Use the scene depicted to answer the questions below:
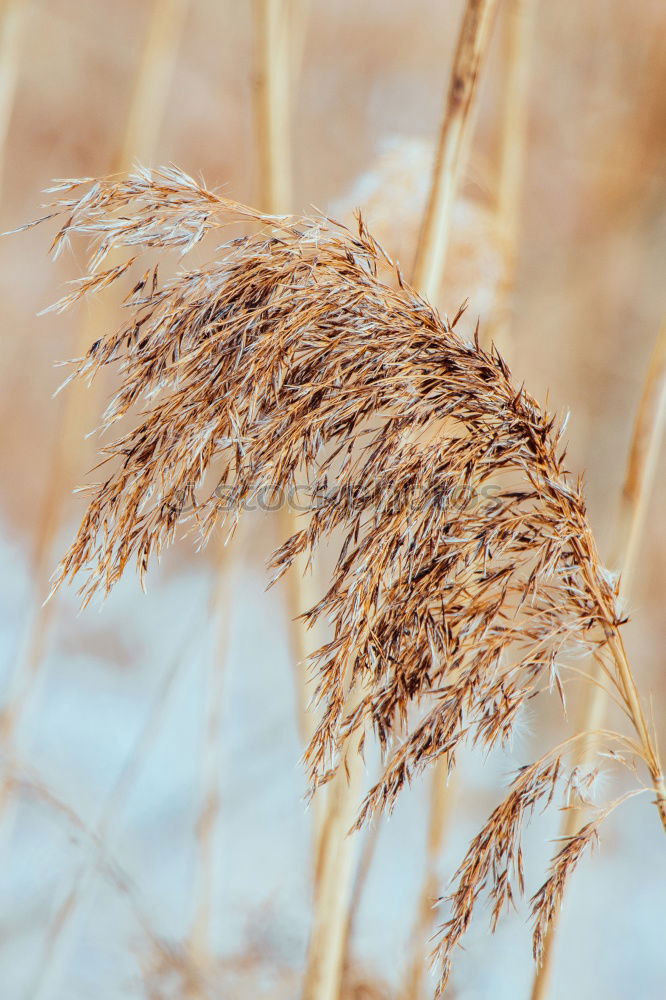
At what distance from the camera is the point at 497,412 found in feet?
1.60

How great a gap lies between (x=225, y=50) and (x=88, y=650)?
88 centimetres


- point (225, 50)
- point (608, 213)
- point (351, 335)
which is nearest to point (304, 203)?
point (225, 50)

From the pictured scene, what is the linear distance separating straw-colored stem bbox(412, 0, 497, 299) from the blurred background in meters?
0.28

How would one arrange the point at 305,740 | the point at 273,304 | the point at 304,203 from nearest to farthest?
the point at 273,304 → the point at 305,740 → the point at 304,203

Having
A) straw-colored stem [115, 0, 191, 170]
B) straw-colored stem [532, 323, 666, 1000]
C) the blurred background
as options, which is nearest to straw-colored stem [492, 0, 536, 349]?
the blurred background

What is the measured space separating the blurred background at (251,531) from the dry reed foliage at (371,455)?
1.62ft

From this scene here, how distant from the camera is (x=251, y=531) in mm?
1089

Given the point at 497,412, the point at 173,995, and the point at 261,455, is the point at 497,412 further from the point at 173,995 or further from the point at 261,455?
the point at 173,995

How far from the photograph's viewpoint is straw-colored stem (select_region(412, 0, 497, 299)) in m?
0.62

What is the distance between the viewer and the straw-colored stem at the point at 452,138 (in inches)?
24.6

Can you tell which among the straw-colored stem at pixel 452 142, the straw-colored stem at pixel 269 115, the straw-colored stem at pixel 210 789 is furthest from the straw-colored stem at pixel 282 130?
the straw-colored stem at pixel 452 142

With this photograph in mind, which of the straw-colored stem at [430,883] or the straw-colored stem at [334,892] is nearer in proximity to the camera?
the straw-colored stem at [334,892]

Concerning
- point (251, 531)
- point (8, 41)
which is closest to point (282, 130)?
point (8, 41)

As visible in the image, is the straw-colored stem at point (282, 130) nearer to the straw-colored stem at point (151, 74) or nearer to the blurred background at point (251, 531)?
the blurred background at point (251, 531)
